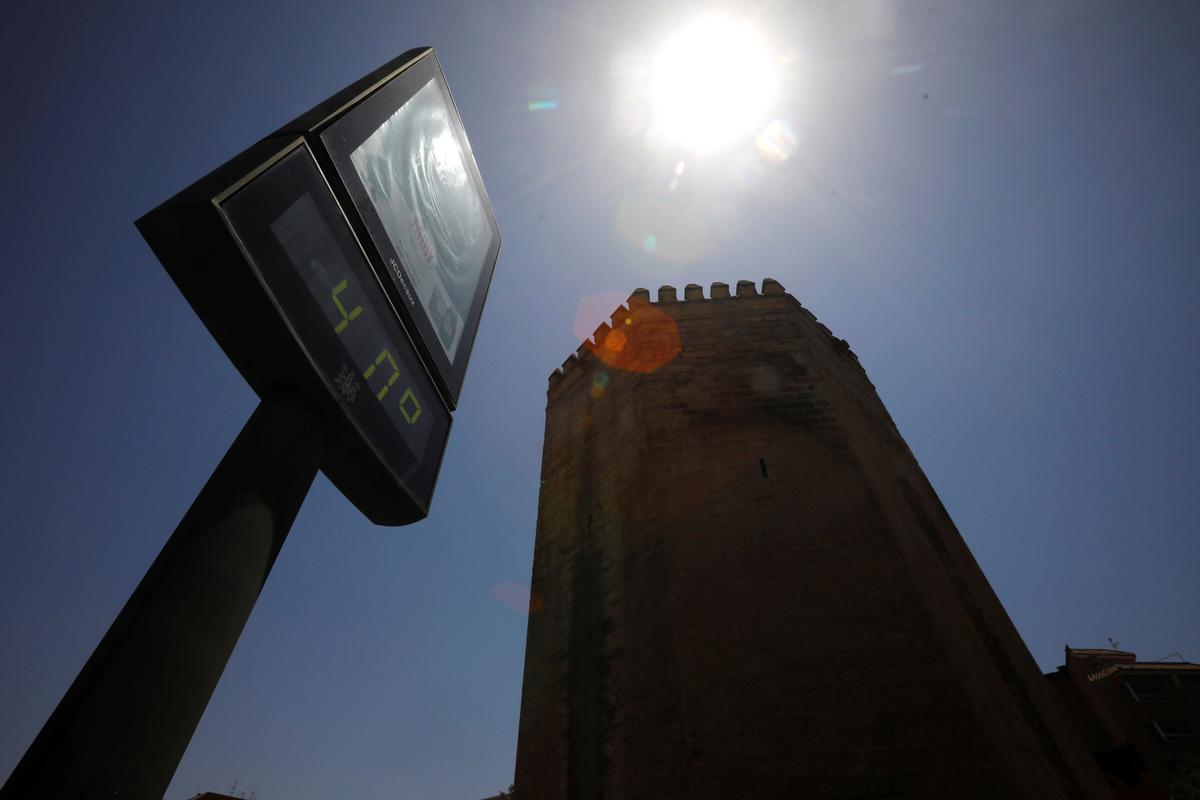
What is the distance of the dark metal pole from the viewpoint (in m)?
1.75

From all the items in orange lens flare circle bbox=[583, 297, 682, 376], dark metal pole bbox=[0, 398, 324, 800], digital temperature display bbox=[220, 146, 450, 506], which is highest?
orange lens flare circle bbox=[583, 297, 682, 376]

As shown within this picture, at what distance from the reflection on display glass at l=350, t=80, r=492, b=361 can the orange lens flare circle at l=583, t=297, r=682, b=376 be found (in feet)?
12.0

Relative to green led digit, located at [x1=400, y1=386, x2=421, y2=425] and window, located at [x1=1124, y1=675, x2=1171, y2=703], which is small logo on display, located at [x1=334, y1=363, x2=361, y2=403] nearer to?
green led digit, located at [x1=400, y1=386, x2=421, y2=425]

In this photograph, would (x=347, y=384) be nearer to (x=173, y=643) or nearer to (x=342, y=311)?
(x=342, y=311)

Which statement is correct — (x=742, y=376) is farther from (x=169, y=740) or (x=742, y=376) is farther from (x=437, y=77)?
(x=169, y=740)

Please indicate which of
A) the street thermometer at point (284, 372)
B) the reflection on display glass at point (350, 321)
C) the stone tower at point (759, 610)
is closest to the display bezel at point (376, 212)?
the street thermometer at point (284, 372)

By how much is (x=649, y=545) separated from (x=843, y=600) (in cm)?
205

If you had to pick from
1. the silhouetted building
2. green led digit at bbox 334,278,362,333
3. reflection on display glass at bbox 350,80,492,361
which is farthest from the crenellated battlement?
the silhouetted building

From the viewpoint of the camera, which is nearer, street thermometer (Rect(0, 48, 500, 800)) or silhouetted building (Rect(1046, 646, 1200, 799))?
street thermometer (Rect(0, 48, 500, 800))

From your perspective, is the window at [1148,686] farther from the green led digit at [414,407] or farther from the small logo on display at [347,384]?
the small logo on display at [347,384]

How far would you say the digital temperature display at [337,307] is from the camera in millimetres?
2615

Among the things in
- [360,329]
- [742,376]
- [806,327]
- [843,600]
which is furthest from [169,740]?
[806,327]

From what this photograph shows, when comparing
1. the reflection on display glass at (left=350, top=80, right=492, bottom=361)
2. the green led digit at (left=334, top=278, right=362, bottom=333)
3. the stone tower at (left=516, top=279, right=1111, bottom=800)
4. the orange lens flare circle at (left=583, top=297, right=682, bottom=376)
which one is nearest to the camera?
the green led digit at (left=334, top=278, right=362, bottom=333)

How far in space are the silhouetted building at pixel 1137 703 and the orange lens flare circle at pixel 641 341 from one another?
23.7m
